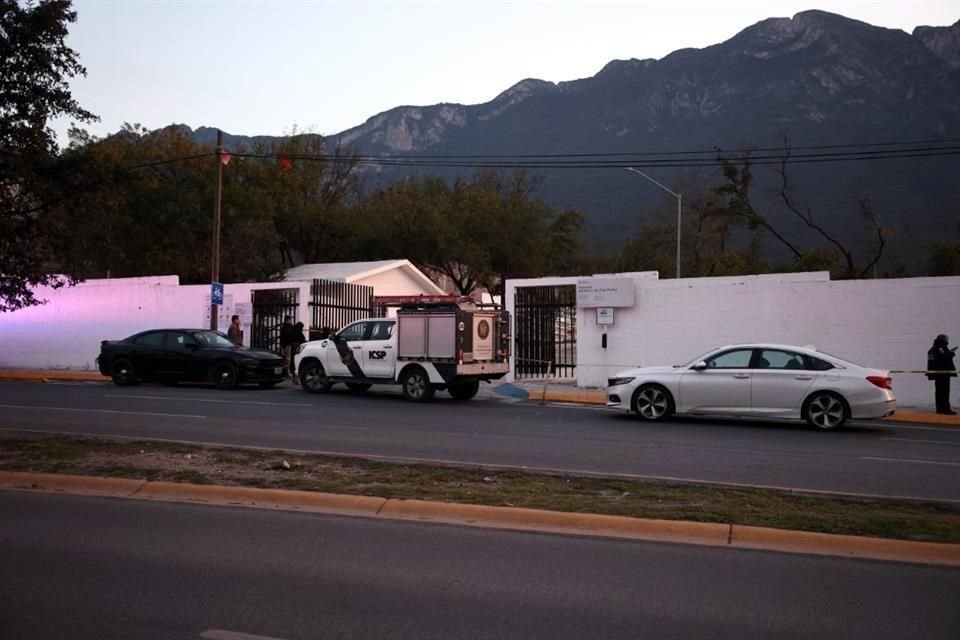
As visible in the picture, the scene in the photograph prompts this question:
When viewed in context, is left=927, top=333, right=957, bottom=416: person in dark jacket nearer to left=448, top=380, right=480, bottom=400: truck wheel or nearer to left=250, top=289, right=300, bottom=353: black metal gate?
left=448, top=380, right=480, bottom=400: truck wheel

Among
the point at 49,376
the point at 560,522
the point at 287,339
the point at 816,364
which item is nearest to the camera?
the point at 560,522

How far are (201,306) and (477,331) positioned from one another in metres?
12.5

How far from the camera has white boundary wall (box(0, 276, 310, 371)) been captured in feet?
95.2

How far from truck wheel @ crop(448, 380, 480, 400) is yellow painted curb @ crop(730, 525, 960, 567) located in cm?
1357

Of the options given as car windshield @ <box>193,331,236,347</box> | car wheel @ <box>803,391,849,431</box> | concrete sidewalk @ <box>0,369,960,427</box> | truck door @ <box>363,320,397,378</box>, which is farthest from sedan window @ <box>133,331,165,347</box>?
car wheel @ <box>803,391,849,431</box>

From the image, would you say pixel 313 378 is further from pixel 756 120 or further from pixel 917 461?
pixel 756 120

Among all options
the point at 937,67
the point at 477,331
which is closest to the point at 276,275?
the point at 477,331

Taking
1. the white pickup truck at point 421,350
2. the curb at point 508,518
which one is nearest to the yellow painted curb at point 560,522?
the curb at point 508,518

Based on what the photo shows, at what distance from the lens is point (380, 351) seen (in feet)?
67.2

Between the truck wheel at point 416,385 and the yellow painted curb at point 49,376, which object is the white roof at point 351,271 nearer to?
the yellow painted curb at point 49,376

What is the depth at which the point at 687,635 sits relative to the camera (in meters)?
5.34

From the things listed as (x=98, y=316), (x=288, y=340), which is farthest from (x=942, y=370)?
(x=98, y=316)

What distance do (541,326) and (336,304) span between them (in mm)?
7223

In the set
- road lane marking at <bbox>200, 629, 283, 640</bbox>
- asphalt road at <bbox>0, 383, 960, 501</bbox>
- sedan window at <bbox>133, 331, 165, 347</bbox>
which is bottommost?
road lane marking at <bbox>200, 629, 283, 640</bbox>
